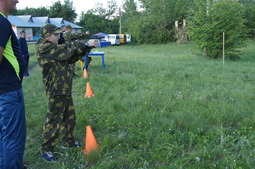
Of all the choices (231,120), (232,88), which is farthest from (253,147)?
(232,88)

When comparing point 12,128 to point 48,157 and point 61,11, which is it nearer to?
point 48,157

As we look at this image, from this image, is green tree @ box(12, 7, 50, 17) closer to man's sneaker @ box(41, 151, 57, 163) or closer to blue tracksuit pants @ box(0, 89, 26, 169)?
man's sneaker @ box(41, 151, 57, 163)

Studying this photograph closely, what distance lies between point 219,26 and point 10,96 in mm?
12725

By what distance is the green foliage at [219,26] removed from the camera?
43.2 ft

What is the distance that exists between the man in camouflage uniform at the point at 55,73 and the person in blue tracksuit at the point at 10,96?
22.6 inches

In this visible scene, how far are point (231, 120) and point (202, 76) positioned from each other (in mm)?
3936

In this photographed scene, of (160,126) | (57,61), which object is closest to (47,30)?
(57,61)

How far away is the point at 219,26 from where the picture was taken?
13188 millimetres

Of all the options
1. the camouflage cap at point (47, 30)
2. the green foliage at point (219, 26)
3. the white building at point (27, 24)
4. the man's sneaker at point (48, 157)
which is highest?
the white building at point (27, 24)

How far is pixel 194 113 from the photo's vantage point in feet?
14.7

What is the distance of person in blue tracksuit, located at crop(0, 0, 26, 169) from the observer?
2.32 m

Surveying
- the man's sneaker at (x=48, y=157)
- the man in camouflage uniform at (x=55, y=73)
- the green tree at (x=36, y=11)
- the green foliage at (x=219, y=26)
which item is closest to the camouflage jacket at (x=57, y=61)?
the man in camouflage uniform at (x=55, y=73)

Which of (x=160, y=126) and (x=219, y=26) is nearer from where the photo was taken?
(x=160, y=126)

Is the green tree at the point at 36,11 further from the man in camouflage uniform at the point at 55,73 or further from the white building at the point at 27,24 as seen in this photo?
the man in camouflage uniform at the point at 55,73
